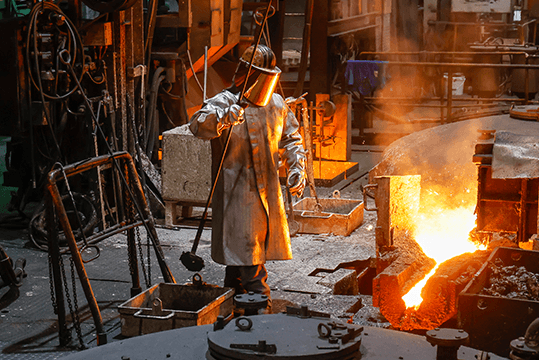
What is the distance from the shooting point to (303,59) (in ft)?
34.4

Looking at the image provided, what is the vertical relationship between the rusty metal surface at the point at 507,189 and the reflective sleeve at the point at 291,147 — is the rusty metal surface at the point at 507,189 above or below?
below

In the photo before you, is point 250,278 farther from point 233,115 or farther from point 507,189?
point 507,189

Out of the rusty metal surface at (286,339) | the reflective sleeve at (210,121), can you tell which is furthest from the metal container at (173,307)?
the rusty metal surface at (286,339)

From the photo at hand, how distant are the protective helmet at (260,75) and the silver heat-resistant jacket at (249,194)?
16 centimetres

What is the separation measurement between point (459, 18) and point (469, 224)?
13242mm

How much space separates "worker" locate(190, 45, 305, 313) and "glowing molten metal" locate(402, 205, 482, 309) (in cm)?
148

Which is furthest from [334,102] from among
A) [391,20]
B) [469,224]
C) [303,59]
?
[391,20]

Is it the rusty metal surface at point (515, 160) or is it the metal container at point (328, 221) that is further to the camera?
the metal container at point (328, 221)

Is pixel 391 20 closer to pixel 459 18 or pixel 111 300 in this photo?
pixel 459 18

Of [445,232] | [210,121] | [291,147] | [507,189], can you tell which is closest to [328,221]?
[445,232]

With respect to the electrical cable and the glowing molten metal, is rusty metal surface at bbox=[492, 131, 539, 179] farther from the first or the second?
the electrical cable

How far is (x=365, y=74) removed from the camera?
37.5 feet

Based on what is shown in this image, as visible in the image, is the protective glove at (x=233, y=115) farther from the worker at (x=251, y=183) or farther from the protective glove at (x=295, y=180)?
the protective glove at (x=295, y=180)

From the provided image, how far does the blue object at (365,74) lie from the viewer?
11.4m
